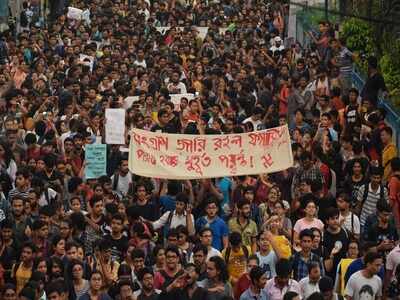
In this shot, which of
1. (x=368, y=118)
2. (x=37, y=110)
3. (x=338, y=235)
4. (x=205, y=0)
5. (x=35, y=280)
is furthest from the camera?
(x=205, y=0)

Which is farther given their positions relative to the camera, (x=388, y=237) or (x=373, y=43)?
(x=373, y=43)

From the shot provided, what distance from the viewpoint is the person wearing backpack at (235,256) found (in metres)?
13.4

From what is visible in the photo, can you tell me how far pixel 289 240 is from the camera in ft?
45.9

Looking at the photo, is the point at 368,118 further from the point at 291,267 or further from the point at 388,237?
the point at 291,267

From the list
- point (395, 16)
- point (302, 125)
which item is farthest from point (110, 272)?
point (395, 16)

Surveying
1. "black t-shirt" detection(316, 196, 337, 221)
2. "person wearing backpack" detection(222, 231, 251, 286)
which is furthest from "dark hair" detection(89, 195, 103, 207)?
"black t-shirt" detection(316, 196, 337, 221)

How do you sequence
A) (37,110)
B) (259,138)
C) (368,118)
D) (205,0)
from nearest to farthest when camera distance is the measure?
1. (259,138)
2. (368,118)
3. (37,110)
4. (205,0)

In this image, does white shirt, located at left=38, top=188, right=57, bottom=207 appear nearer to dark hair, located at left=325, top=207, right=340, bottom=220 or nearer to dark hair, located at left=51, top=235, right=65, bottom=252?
dark hair, located at left=51, top=235, right=65, bottom=252

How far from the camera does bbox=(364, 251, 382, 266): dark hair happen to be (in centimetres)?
1262

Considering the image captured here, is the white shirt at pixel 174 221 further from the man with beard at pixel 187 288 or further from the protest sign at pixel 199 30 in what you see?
the protest sign at pixel 199 30

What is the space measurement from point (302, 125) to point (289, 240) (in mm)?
5132

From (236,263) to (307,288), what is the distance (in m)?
1.06

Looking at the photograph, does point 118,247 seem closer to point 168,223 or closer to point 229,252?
point 168,223

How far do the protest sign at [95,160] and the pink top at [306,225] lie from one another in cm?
341
